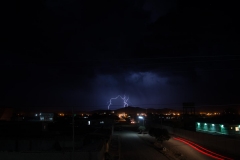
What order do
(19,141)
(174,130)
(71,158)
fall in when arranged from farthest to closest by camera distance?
(174,130), (19,141), (71,158)

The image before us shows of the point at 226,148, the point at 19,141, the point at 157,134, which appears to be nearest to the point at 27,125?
the point at 19,141

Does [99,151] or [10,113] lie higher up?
[10,113]

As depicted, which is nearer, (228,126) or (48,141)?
(48,141)

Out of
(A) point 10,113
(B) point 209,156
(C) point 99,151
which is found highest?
(A) point 10,113

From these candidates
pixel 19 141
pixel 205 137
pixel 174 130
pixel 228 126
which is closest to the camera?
pixel 19 141

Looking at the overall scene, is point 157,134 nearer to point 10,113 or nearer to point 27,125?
point 27,125

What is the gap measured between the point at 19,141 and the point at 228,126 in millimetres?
33216

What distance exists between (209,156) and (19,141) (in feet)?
74.7

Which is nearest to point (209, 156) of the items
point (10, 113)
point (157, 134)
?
point (157, 134)

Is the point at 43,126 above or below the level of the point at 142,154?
above

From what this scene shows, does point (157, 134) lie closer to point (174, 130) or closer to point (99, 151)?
point (174, 130)

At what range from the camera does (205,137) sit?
39.8 meters

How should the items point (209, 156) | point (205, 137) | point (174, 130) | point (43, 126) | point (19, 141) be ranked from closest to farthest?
point (209, 156) < point (19, 141) < point (205, 137) < point (43, 126) < point (174, 130)

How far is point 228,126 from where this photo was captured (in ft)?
151
